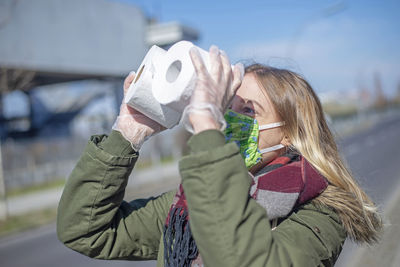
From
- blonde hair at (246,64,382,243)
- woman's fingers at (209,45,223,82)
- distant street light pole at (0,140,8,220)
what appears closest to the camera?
woman's fingers at (209,45,223,82)

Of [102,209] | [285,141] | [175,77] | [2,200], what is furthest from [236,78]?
[2,200]

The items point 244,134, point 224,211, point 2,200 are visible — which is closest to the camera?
point 224,211

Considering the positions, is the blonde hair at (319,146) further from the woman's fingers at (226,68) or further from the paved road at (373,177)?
the woman's fingers at (226,68)

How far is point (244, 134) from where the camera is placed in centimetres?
158

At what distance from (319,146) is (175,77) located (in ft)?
2.21

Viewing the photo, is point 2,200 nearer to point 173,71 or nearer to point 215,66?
point 173,71

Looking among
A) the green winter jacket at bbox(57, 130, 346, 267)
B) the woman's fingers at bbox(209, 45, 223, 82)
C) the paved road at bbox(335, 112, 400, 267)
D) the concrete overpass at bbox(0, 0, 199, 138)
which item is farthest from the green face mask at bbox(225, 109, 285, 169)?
the concrete overpass at bbox(0, 0, 199, 138)

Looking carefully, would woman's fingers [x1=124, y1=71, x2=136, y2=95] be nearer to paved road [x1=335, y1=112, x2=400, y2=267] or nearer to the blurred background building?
paved road [x1=335, y1=112, x2=400, y2=267]

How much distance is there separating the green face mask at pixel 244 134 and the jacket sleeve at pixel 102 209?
41 cm

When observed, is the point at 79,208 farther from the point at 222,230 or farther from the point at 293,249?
the point at 293,249

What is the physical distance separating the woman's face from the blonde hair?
0.03 meters

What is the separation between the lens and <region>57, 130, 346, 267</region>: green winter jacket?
43.2 inches

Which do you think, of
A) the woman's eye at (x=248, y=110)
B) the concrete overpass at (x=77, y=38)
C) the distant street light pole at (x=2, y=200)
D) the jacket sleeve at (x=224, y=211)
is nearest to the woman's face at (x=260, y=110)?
the woman's eye at (x=248, y=110)

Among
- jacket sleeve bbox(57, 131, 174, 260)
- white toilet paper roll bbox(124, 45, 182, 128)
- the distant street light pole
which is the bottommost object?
the distant street light pole
